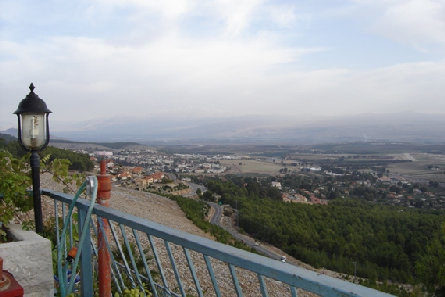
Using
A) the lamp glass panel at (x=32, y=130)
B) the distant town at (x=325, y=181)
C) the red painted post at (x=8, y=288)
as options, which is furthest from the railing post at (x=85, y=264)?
the distant town at (x=325, y=181)

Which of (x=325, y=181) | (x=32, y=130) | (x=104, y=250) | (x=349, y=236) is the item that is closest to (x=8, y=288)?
(x=104, y=250)

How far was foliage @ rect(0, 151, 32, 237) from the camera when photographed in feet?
7.57

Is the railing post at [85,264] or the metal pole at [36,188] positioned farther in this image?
the metal pole at [36,188]

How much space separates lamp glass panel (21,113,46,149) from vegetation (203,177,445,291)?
14933 millimetres

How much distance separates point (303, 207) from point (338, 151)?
9739 cm

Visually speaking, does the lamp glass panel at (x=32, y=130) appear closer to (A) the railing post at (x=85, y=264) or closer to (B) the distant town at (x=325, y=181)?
(A) the railing post at (x=85, y=264)

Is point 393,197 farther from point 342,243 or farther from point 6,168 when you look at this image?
point 6,168

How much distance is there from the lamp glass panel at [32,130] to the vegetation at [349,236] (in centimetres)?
1493

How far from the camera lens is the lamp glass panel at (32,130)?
289 cm

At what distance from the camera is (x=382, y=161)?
8844cm

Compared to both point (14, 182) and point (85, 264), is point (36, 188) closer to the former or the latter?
point (14, 182)

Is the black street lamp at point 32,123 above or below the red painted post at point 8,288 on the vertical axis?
above

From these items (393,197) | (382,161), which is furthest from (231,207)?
(382,161)

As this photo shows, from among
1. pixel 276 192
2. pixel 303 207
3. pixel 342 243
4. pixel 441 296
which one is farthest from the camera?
pixel 276 192
